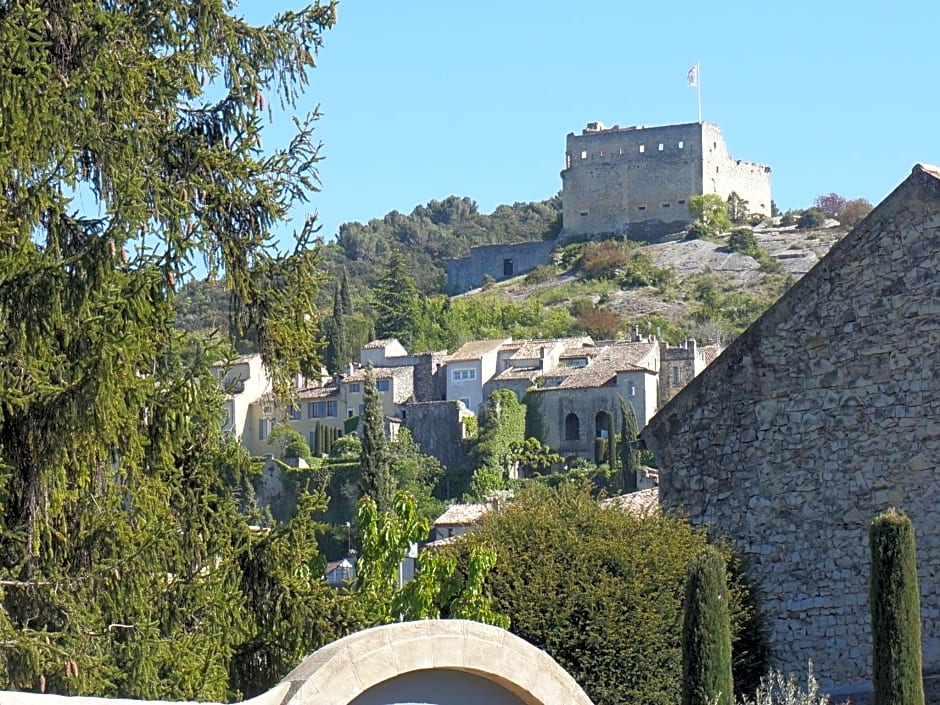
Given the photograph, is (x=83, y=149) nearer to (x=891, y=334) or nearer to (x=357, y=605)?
(x=357, y=605)

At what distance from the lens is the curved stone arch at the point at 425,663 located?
6.22 metres

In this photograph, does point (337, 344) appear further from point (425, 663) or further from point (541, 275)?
point (425, 663)

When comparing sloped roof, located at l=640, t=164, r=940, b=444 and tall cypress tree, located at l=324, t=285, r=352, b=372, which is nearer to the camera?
sloped roof, located at l=640, t=164, r=940, b=444

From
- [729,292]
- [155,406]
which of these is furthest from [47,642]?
[729,292]

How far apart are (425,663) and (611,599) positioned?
794 centimetres

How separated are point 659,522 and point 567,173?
342ft

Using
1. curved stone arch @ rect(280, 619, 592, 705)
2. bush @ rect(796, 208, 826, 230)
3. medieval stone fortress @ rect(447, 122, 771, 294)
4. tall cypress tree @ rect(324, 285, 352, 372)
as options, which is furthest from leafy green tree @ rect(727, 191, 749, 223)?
curved stone arch @ rect(280, 619, 592, 705)

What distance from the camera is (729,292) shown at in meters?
99.4

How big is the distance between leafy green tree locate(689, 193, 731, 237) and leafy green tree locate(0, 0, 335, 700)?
102 metres

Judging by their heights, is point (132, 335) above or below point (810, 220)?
below

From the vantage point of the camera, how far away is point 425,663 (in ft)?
21.5

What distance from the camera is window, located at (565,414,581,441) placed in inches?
3118

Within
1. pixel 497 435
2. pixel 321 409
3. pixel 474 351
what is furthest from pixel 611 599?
pixel 321 409

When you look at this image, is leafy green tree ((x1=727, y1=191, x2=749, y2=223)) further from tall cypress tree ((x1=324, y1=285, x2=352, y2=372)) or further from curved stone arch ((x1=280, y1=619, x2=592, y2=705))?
curved stone arch ((x1=280, y1=619, x2=592, y2=705))
